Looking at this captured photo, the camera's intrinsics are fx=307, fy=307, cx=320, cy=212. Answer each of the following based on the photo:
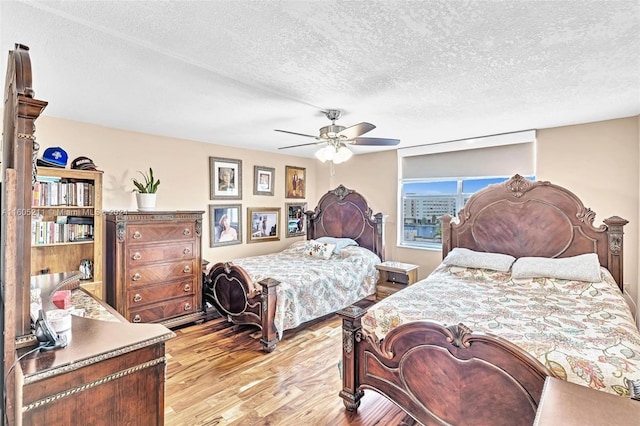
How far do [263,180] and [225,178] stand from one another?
0.74m

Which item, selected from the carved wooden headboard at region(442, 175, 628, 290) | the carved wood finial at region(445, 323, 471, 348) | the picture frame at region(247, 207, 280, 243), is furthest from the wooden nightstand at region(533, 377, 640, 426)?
the picture frame at region(247, 207, 280, 243)

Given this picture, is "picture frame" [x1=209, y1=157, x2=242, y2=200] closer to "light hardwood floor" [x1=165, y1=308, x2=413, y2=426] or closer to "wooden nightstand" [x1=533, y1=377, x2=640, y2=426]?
"light hardwood floor" [x1=165, y1=308, x2=413, y2=426]

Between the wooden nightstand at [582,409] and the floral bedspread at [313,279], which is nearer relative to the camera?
the wooden nightstand at [582,409]

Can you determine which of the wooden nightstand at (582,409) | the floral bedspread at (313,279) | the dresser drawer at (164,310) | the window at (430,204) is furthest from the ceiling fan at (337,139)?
the dresser drawer at (164,310)

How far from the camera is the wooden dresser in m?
3.39

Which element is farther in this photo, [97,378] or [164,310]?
[164,310]

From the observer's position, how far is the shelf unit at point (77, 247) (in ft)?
10.4

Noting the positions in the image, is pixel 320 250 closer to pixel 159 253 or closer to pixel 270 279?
pixel 270 279

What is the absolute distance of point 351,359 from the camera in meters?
2.30

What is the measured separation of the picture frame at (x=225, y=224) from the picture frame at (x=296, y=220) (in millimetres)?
1087

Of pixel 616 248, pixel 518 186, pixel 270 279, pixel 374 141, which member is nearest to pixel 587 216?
pixel 616 248

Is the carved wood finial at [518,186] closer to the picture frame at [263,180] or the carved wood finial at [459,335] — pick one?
the carved wood finial at [459,335]

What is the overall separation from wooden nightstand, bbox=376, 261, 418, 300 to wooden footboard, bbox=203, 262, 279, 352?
6.16 feet

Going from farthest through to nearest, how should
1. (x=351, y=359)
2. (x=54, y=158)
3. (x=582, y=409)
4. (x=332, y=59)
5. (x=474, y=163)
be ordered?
(x=474, y=163)
(x=54, y=158)
(x=351, y=359)
(x=332, y=59)
(x=582, y=409)
